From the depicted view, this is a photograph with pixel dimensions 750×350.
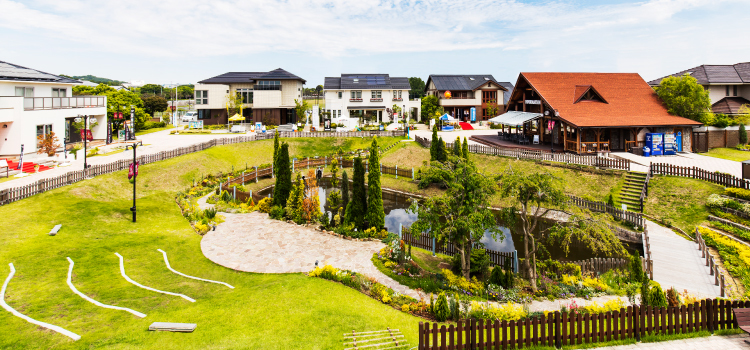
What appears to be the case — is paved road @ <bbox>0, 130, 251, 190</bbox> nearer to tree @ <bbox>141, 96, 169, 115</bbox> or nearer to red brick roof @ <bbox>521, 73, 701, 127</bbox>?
red brick roof @ <bbox>521, 73, 701, 127</bbox>

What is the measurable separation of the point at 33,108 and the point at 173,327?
3325 centimetres

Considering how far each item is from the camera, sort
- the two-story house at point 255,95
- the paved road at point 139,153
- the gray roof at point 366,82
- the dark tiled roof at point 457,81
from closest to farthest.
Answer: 1. the paved road at point 139,153
2. the two-story house at point 255,95
3. the gray roof at point 366,82
4. the dark tiled roof at point 457,81

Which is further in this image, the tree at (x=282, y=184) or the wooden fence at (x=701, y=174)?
the tree at (x=282, y=184)

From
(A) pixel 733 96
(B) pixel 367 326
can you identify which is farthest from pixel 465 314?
(A) pixel 733 96

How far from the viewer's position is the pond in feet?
67.5

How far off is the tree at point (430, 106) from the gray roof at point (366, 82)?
3721mm

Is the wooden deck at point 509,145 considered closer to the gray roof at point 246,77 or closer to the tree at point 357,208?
the tree at point 357,208

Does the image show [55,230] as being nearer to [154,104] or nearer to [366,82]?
[366,82]

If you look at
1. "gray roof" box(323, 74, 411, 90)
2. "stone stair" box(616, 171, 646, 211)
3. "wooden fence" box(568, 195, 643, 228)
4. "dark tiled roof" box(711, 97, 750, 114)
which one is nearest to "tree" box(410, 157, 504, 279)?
"wooden fence" box(568, 195, 643, 228)

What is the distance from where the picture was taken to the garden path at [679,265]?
50.6 ft

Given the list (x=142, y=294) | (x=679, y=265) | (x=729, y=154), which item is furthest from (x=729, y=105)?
(x=142, y=294)

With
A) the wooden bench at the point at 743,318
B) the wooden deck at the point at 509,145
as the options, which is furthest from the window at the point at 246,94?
the wooden bench at the point at 743,318

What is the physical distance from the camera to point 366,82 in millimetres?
65750

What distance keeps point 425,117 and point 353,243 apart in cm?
4769
